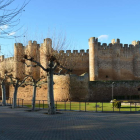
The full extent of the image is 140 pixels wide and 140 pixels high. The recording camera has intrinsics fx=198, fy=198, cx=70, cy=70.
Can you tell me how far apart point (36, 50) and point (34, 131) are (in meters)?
29.0

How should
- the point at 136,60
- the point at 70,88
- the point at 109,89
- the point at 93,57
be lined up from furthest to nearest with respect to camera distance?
the point at 136,60
the point at 93,57
the point at 109,89
the point at 70,88

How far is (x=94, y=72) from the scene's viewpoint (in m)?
36.8

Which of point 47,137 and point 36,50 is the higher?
point 36,50

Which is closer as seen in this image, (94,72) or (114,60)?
(94,72)

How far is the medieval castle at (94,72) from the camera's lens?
28.9 meters

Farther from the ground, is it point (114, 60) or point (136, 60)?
point (136, 60)

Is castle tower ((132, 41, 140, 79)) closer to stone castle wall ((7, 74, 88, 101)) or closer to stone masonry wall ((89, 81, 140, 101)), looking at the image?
stone masonry wall ((89, 81, 140, 101))

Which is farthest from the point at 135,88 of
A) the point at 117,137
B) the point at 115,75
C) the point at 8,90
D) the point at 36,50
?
the point at 117,137

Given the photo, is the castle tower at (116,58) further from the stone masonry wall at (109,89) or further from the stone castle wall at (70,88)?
the stone castle wall at (70,88)

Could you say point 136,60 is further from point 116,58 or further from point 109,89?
point 109,89

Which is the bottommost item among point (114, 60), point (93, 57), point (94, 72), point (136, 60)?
Answer: point (94, 72)

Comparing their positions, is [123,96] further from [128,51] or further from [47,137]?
[47,137]

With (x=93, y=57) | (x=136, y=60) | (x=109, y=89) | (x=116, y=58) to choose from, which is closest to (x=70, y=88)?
(x=109, y=89)

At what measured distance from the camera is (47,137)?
24.2 feet
